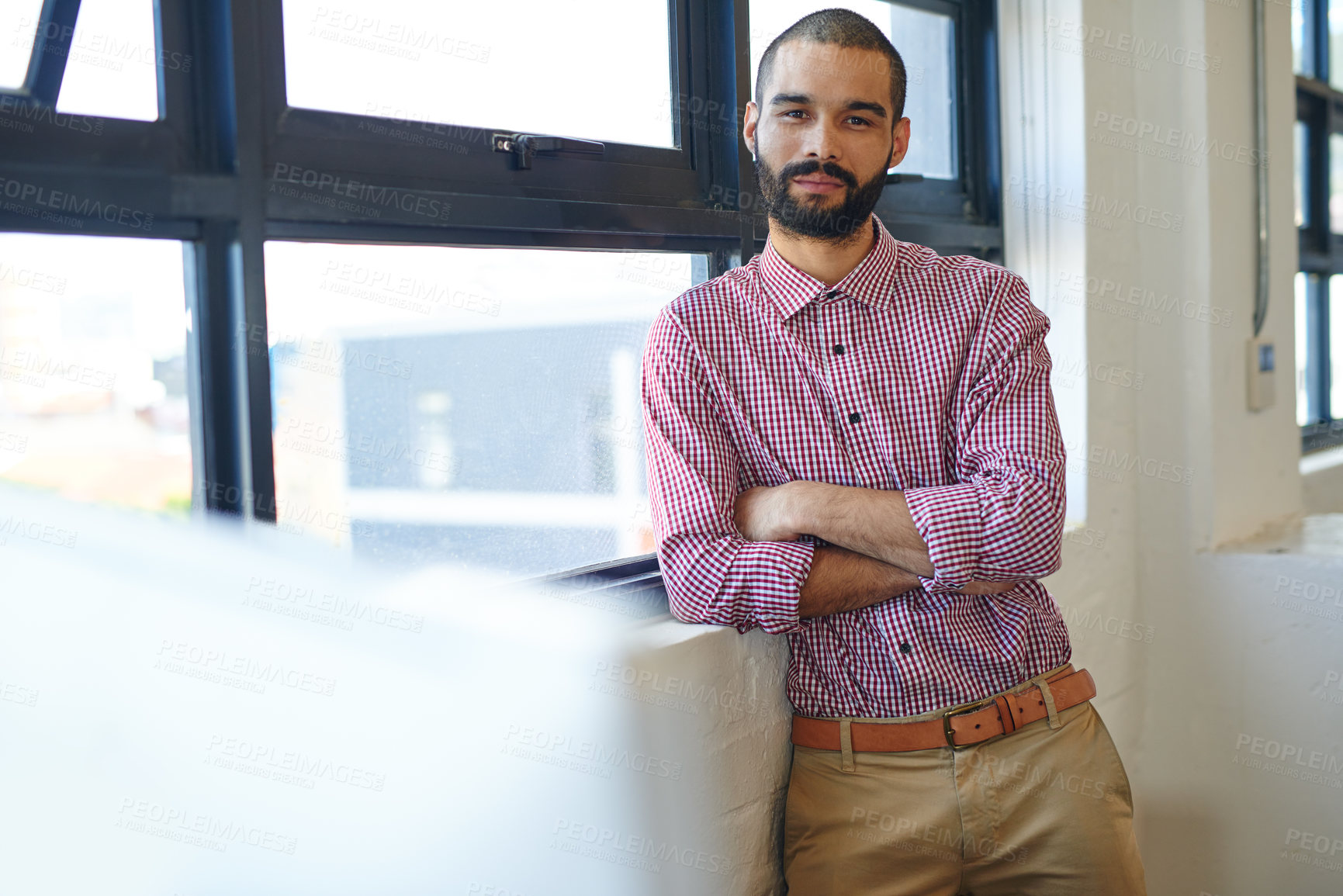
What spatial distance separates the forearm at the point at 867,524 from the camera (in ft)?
4.37

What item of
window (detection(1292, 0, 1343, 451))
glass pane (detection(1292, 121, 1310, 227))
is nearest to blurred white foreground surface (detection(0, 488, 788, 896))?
window (detection(1292, 0, 1343, 451))

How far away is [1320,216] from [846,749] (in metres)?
2.88

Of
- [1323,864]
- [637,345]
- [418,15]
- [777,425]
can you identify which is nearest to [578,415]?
[637,345]

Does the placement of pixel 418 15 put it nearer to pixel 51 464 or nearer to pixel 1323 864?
pixel 51 464

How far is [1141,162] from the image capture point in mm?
2307

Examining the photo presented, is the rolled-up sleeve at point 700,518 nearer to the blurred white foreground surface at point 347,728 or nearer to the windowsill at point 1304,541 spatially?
the blurred white foreground surface at point 347,728

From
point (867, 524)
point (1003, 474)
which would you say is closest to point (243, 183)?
point (867, 524)

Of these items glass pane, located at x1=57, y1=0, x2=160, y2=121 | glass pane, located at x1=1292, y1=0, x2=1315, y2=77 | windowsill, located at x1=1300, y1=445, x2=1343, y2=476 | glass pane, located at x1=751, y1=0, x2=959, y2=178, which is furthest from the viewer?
glass pane, located at x1=1292, y1=0, x2=1315, y2=77

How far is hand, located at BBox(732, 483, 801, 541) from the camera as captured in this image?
4.42ft

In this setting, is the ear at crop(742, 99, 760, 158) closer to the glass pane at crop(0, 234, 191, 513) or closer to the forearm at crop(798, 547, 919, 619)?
the forearm at crop(798, 547, 919, 619)

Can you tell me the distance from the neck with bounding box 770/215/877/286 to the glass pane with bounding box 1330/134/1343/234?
8.72 feet

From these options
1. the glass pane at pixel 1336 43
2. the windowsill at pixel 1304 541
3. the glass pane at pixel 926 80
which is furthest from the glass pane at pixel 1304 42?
the glass pane at pixel 926 80

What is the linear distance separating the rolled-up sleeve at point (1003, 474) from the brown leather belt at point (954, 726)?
16 cm

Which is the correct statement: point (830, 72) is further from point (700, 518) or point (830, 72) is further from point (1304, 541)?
point (1304, 541)
